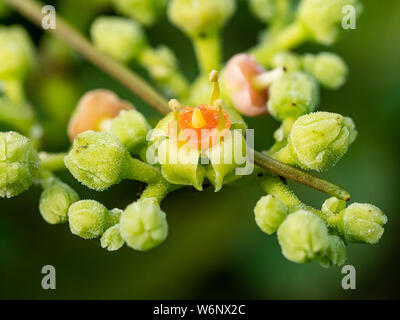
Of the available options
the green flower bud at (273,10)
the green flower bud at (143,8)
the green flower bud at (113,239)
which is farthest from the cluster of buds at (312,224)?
the green flower bud at (143,8)

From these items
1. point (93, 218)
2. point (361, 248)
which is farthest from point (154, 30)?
point (93, 218)

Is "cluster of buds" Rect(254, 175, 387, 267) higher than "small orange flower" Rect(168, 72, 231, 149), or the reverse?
"small orange flower" Rect(168, 72, 231, 149)

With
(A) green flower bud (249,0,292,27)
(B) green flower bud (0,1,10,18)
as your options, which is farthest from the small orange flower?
(B) green flower bud (0,1,10,18)

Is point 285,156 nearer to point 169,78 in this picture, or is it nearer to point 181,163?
point 181,163

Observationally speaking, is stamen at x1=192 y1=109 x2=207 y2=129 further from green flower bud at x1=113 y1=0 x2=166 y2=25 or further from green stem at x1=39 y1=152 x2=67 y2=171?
green flower bud at x1=113 y1=0 x2=166 y2=25

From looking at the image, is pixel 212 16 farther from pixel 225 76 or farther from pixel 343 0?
pixel 343 0
